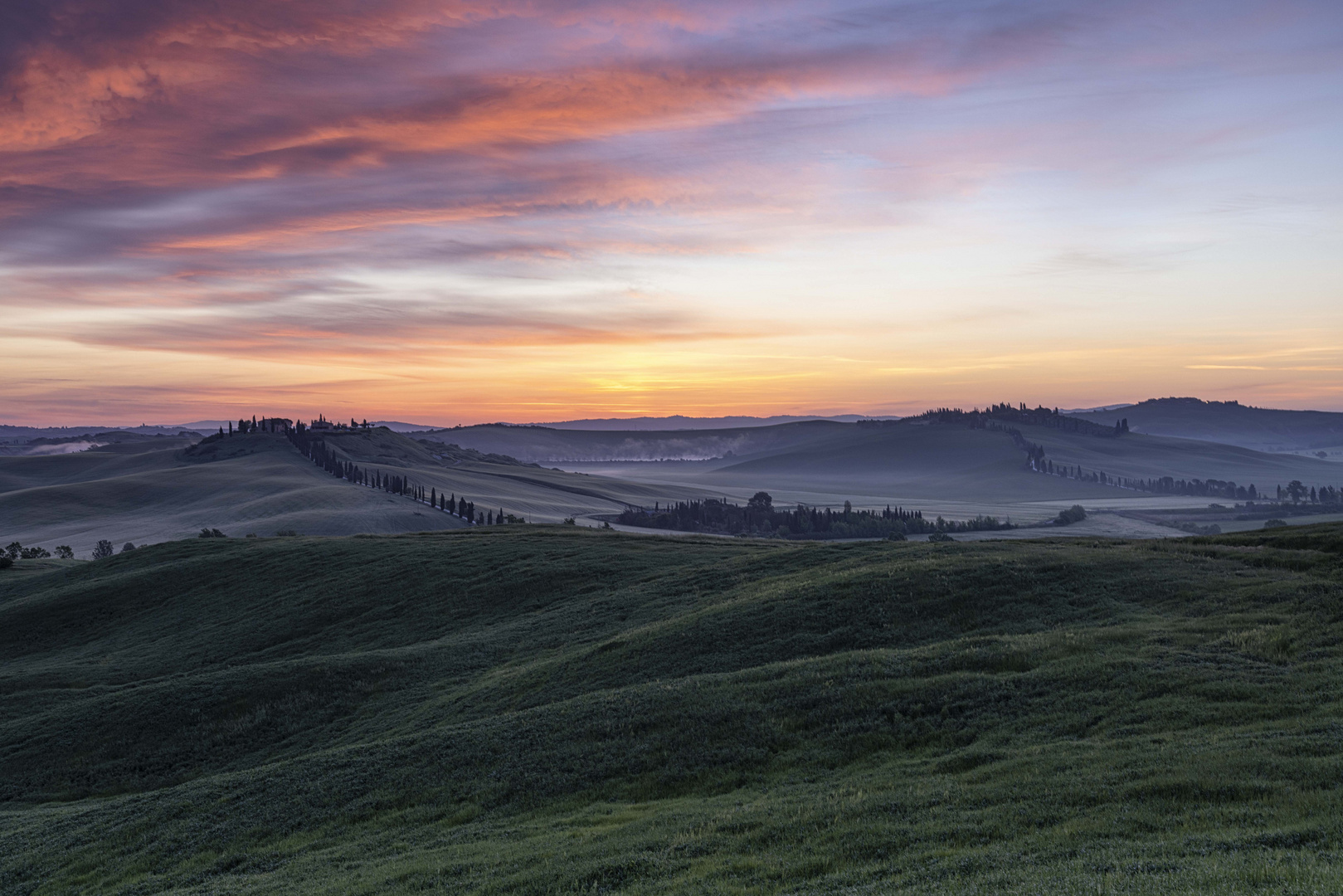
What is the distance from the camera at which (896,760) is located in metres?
24.4

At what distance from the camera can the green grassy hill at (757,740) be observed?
57.4 feet

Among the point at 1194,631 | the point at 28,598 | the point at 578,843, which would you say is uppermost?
the point at 1194,631

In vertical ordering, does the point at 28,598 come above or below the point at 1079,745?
below

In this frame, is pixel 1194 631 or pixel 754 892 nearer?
pixel 754 892

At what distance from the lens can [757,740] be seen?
1102 inches

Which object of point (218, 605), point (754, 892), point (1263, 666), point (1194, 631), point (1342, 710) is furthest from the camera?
point (218, 605)

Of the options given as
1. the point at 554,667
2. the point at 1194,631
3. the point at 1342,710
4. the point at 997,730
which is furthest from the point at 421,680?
the point at 1342,710

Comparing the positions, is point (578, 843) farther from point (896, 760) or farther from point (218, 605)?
point (218, 605)

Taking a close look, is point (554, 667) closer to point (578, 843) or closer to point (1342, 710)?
point (578, 843)

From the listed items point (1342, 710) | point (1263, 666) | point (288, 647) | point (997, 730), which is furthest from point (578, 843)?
point (288, 647)

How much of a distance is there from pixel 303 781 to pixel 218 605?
164 ft

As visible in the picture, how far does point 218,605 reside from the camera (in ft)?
244

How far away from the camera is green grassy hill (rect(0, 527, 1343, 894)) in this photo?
17484 millimetres

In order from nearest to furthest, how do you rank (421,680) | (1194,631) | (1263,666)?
1. (1263,666)
2. (1194,631)
3. (421,680)
